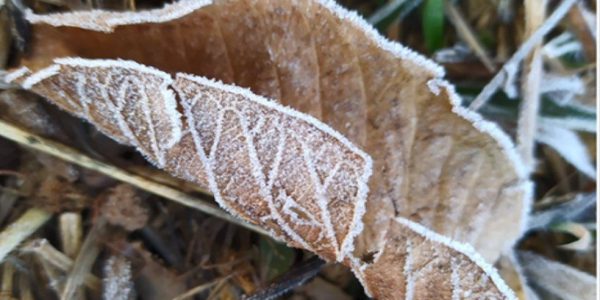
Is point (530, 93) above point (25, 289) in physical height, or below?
above

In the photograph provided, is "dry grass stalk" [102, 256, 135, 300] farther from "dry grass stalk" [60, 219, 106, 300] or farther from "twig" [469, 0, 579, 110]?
"twig" [469, 0, 579, 110]

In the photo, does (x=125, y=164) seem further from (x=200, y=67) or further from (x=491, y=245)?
(x=491, y=245)

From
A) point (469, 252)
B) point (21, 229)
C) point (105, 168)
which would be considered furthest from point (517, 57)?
point (21, 229)

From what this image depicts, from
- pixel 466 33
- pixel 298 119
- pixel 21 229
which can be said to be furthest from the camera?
pixel 466 33

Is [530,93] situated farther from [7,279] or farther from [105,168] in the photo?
[7,279]

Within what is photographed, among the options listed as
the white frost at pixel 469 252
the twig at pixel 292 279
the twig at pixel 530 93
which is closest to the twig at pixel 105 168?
the twig at pixel 292 279

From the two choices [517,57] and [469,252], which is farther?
[517,57]

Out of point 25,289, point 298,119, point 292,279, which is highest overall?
point 298,119
